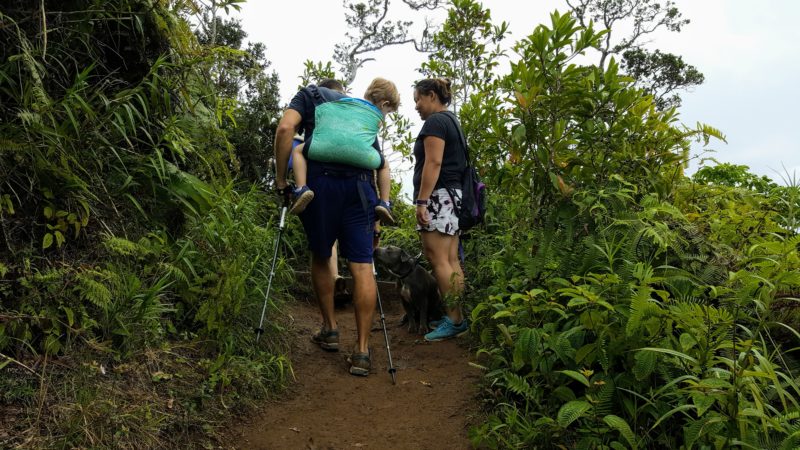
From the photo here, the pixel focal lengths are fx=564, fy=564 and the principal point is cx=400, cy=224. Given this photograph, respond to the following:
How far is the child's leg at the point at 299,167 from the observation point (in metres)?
4.18

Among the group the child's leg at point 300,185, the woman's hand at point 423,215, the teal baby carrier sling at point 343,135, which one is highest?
the teal baby carrier sling at point 343,135

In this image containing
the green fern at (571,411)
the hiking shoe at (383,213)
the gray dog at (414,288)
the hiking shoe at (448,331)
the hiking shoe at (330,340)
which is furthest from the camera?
the gray dog at (414,288)

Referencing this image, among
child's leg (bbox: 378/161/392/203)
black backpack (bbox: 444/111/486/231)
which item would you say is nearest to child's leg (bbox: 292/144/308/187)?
child's leg (bbox: 378/161/392/203)

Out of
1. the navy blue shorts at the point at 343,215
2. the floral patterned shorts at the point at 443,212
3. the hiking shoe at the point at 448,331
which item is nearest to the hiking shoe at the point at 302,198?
the navy blue shorts at the point at 343,215

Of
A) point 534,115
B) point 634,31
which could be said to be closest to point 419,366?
point 534,115

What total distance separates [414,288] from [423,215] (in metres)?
0.93

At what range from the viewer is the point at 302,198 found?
13.2 ft

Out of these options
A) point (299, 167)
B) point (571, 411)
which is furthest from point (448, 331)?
point (571, 411)

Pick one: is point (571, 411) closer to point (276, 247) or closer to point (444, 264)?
point (444, 264)

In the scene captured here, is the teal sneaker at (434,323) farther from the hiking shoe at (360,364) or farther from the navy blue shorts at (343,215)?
the navy blue shorts at (343,215)

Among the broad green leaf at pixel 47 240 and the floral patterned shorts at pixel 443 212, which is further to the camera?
the floral patterned shorts at pixel 443 212

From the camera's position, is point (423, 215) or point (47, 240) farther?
point (423, 215)

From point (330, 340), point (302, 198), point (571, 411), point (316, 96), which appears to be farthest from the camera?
point (330, 340)

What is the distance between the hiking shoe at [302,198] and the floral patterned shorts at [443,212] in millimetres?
1141
